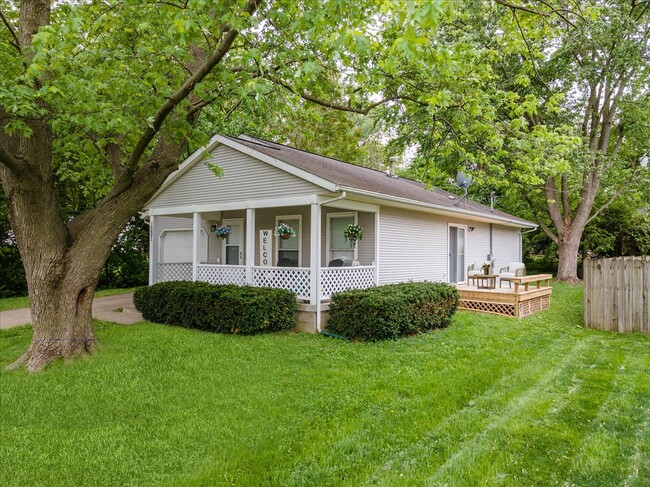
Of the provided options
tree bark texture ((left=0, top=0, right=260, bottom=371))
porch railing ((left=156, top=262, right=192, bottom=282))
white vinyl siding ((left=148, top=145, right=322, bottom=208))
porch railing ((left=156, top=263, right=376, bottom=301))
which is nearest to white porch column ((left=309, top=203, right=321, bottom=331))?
porch railing ((left=156, top=263, right=376, bottom=301))

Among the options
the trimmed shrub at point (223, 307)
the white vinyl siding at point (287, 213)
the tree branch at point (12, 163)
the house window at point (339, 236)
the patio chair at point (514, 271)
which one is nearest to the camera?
the tree branch at point (12, 163)

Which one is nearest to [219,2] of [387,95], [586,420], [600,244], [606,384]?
[387,95]

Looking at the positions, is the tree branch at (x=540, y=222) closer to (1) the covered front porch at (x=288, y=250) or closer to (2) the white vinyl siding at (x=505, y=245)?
(2) the white vinyl siding at (x=505, y=245)

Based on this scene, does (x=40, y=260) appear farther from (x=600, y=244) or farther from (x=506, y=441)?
(x=600, y=244)

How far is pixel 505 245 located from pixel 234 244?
11.7 meters

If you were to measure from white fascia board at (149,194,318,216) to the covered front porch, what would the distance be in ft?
0.08

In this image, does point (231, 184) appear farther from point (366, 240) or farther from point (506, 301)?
point (506, 301)

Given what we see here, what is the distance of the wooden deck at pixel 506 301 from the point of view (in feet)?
34.4

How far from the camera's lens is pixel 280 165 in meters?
9.46

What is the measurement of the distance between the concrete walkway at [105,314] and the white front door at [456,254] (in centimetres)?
944

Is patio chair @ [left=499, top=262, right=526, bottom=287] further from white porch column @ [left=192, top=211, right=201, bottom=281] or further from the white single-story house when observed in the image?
white porch column @ [left=192, top=211, right=201, bottom=281]

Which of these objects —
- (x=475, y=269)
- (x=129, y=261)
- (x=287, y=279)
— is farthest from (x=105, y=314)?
(x=475, y=269)

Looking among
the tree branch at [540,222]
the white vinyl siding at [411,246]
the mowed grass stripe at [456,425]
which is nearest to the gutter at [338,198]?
the white vinyl siding at [411,246]

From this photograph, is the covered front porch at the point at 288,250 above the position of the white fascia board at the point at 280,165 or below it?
below
